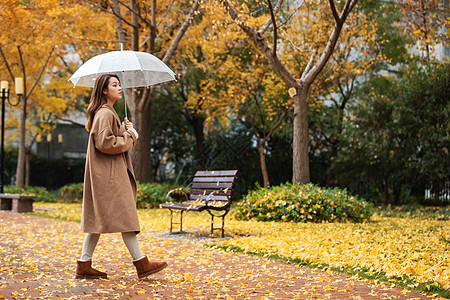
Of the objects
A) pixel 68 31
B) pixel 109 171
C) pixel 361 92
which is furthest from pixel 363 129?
pixel 109 171

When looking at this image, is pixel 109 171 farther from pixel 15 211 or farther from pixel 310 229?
pixel 15 211

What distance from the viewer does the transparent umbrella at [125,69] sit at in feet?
17.1

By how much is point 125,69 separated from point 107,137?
0.87 metres

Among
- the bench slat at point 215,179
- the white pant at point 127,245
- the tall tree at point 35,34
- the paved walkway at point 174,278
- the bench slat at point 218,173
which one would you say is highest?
the tall tree at point 35,34

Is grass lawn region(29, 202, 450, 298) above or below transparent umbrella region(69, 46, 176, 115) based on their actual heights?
below

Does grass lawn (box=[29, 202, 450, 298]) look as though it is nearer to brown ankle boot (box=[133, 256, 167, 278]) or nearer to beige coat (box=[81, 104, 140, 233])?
brown ankle boot (box=[133, 256, 167, 278])

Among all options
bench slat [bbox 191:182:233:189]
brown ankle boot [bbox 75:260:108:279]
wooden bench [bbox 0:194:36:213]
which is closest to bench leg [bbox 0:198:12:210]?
wooden bench [bbox 0:194:36:213]

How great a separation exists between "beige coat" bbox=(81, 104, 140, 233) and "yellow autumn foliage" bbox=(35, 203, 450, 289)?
2.35m

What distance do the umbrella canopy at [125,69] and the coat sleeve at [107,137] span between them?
55 centimetres

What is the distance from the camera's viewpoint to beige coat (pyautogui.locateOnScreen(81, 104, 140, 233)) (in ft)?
15.4

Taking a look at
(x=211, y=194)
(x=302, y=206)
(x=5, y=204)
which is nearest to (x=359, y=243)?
(x=211, y=194)

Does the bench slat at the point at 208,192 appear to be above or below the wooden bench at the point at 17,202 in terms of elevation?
above

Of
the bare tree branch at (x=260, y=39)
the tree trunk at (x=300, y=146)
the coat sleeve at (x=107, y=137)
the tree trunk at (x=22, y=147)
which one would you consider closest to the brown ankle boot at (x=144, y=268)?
the coat sleeve at (x=107, y=137)

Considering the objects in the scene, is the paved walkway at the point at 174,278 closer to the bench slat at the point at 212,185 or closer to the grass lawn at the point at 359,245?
the grass lawn at the point at 359,245
